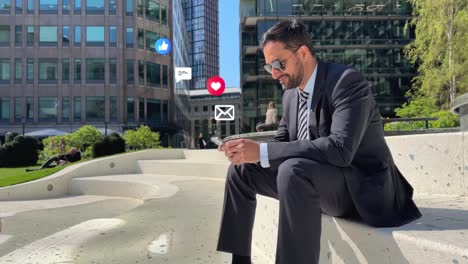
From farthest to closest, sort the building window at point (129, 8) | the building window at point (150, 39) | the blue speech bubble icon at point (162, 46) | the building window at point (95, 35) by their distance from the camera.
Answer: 1. the blue speech bubble icon at point (162, 46)
2. the building window at point (150, 39)
3. the building window at point (129, 8)
4. the building window at point (95, 35)

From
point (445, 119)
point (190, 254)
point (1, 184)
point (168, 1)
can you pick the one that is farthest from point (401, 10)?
point (190, 254)

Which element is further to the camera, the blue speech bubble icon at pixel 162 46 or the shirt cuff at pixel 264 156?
the blue speech bubble icon at pixel 162 46

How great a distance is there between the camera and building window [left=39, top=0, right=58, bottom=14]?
43.4 metres

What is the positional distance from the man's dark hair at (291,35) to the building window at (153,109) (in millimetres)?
45145

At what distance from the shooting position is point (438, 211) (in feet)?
7.09

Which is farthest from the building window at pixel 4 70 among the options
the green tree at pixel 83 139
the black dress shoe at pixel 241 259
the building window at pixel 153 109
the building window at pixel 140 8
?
the black dress shoe at pixel 241 259

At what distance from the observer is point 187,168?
11.5 meters

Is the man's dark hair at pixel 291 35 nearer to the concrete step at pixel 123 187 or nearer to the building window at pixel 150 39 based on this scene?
the concrete step at pixel 123 187

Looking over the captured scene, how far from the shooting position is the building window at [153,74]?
46344mm

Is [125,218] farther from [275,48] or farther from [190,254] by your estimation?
[275,48]

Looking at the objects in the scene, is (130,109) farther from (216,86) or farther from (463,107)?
(463,107)

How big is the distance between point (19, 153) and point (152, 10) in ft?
101

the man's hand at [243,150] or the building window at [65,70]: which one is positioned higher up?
the building window at [65,70]

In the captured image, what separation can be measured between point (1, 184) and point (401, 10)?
39.8 metres
